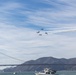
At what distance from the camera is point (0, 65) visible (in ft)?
446

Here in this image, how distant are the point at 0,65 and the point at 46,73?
110 ft

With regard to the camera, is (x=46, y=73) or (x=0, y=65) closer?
(x=0, y=65)

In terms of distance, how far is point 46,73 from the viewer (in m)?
163
